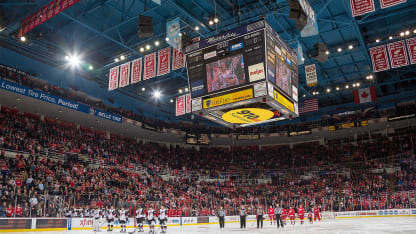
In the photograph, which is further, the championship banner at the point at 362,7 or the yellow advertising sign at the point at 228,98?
the championship banner at the point at 362,7

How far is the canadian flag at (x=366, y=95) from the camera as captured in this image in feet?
81.5

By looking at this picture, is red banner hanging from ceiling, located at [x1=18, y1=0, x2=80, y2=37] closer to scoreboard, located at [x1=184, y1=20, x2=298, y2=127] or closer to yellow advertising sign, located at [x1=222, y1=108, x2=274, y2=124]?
scoreboard, located at [x1=184, y1=20, x2=298, y2=127]

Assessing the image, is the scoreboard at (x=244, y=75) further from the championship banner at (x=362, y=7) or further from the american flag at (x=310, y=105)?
the american flag at (x=310, y=105)

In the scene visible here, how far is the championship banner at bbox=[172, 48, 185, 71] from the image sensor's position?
720 inches

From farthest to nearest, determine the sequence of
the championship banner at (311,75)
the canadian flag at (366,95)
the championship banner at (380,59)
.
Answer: the canadian flag at (366,95), the championship banner at (311,75), the championship banner at (380,59)

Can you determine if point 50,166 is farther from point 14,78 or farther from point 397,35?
point 397,35

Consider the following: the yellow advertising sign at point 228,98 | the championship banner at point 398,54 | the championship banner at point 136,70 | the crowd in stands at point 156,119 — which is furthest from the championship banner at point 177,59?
the crowd in stands at point 156,119

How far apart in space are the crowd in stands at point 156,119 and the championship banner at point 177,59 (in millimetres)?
11739

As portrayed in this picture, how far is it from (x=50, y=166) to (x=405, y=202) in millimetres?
24437

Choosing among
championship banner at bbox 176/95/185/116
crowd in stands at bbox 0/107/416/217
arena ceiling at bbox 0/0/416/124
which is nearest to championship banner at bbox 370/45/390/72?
arena ceiling at bbox 0/0/416/124

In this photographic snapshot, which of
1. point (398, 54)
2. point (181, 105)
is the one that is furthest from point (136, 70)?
point (398, 54)

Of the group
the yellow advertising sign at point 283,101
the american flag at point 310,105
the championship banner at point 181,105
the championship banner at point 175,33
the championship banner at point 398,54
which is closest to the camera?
the yellow advertising sign at point 283,101

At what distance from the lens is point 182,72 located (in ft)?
88.0

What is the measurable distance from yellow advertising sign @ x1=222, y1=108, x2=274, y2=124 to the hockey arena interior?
108mm
